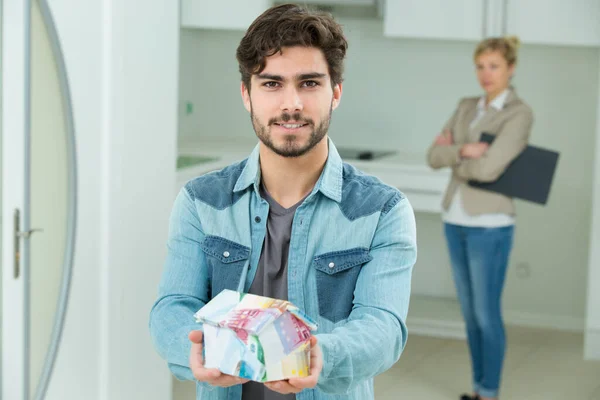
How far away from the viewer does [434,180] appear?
4.46m

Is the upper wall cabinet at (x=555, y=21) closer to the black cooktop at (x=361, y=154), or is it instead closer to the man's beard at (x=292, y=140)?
the black cooktop at (x=361, y=154)

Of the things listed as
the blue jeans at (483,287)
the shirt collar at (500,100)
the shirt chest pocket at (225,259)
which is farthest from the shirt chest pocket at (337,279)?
the shirt collar at (500,100)

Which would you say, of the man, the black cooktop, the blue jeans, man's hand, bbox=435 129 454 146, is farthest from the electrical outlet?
the man

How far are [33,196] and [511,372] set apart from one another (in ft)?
7.98

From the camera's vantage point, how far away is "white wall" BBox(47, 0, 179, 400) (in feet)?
8.50

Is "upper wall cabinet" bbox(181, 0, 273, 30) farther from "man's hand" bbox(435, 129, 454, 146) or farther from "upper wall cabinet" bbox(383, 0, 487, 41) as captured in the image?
"man's hand" bbox(435, 129, 454, 146)

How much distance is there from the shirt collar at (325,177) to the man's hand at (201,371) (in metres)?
0.33

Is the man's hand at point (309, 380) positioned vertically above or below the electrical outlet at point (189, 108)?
below

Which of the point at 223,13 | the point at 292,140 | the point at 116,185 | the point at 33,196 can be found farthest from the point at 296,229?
the point at 223,13

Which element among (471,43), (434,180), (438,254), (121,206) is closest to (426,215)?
(438,254)

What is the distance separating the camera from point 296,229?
1504 mm

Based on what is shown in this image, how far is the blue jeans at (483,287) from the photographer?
335cm

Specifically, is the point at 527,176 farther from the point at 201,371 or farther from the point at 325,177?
the point at 201,371

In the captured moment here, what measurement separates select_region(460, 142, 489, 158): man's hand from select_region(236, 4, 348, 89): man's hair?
1.99 meters
